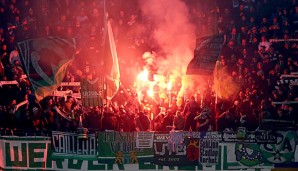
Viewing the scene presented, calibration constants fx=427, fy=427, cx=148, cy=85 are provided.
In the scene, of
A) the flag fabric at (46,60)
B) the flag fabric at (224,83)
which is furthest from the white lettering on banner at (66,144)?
the flag fabric at (224,83)

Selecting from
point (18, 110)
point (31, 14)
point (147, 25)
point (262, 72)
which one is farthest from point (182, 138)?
point (31, 14)

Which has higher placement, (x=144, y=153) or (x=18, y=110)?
(x=18, y=110)

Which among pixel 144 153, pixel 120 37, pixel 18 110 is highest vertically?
pixel 120 37

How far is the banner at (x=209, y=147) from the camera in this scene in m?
8.55

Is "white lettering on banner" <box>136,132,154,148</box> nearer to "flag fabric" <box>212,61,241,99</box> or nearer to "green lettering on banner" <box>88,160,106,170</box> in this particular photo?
"green lettering on banner" <box>88,160,106,170</box>

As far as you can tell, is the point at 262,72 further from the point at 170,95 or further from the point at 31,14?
the point at 31,14

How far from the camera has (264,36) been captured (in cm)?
955

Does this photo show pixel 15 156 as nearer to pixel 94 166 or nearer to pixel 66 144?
pixel 66 144

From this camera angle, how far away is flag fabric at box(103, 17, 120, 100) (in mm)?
8852

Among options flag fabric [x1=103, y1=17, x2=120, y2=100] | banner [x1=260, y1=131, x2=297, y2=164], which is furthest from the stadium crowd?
banner [x1=260, y1=131, x2=297, y2=164]

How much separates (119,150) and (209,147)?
5.97ft

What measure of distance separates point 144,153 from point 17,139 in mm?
2623

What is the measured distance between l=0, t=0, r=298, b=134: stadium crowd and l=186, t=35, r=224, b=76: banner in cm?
36

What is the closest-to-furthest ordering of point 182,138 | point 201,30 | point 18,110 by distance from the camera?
point 182,138, point 18,110, point 201,30
